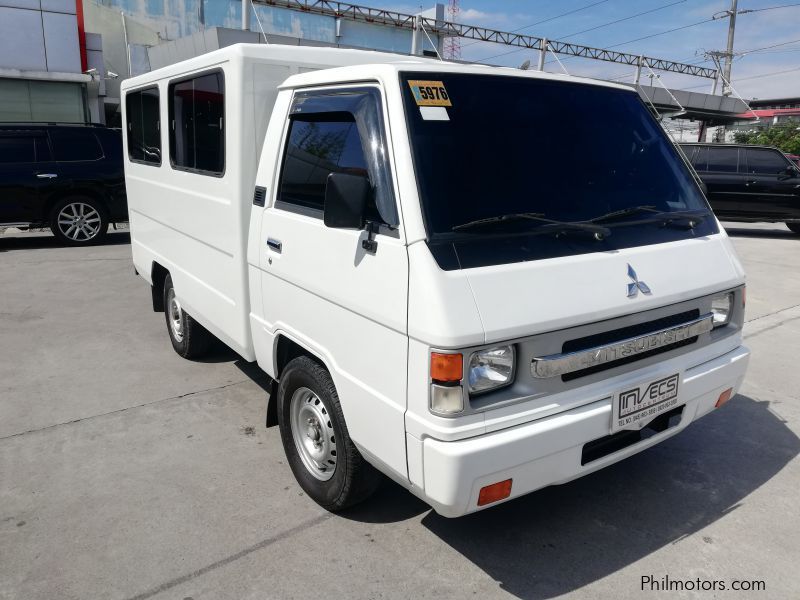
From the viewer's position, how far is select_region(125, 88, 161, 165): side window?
4.96 meters

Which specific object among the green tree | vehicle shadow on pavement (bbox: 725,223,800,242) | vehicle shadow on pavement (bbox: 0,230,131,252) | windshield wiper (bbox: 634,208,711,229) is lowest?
vehicle shadow on pavement (bbox: 0,230,131,252)

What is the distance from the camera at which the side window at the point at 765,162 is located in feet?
41.8

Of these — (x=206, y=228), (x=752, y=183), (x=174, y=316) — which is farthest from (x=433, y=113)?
(x=752, y=183)

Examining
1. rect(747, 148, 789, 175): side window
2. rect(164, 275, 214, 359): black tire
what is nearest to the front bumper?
rect(164, 275, 214, 359): black tire

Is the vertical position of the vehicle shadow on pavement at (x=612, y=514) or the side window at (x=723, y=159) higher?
the side window at (x=723, y=159)

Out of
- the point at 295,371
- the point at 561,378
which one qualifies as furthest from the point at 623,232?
the point at 295,371

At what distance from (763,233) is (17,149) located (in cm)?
1526

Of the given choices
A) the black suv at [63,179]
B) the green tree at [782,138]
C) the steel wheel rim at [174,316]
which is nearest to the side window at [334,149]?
the steel wheel rim at [174,316]

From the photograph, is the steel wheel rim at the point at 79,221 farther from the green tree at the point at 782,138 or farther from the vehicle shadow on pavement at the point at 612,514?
the green tree at the point at 782,138

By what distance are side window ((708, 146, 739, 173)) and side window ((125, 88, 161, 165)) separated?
12.0m

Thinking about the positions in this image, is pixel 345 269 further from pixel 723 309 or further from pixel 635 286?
pixel 723 309

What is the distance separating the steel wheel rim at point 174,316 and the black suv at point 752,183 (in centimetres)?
1136

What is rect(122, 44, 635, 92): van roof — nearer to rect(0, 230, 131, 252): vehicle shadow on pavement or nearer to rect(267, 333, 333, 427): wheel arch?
rect(267, 333, 333, 427): wheel arch

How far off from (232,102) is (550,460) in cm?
251
